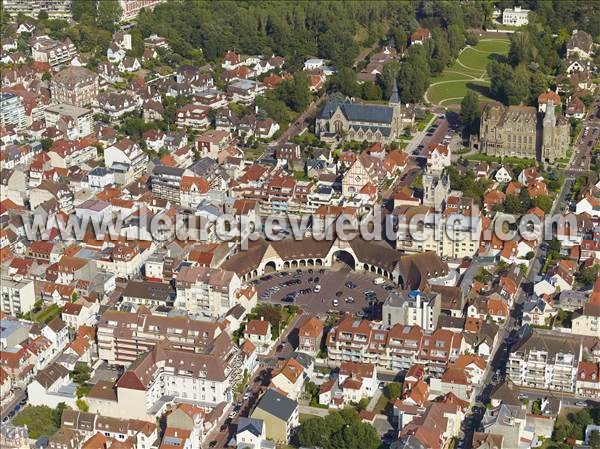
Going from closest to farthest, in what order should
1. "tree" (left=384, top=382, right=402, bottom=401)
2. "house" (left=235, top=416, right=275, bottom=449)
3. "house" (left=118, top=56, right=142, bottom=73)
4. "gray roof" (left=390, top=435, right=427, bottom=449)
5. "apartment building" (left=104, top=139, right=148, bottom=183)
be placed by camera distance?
"gray roof" (left=390, top=435, right=427, bottom=449)
"house" (left=235, top=416, right=275, bottom=449)
"tree" (left=384, top=382, right=402, bottom=401)
"apartment building" (left=104, top=139, right=148, bottom=183)
"house" (left=118, top=56, right=142, bottom=73)

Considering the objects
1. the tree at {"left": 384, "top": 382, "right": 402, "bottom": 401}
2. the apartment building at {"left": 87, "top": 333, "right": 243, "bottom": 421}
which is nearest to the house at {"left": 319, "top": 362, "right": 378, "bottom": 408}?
the tree at {"left": 384, "top": 382, "right": 402, "bottom": 401}

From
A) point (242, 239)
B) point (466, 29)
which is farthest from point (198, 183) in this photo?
point (466, 29)

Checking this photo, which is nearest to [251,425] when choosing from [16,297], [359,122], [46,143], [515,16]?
[16,297]

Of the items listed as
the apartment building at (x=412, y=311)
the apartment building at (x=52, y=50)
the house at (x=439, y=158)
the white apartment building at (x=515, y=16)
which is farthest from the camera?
the white apartment building at (x=515, y=16)

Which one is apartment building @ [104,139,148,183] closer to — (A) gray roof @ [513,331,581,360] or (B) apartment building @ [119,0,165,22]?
(A) gray roof @ [513,331,581,360]

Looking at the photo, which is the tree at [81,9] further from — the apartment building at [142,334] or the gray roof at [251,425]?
the gray roof at [251,425]

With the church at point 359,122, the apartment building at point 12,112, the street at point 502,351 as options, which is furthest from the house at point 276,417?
the apartment building at point 12,112
